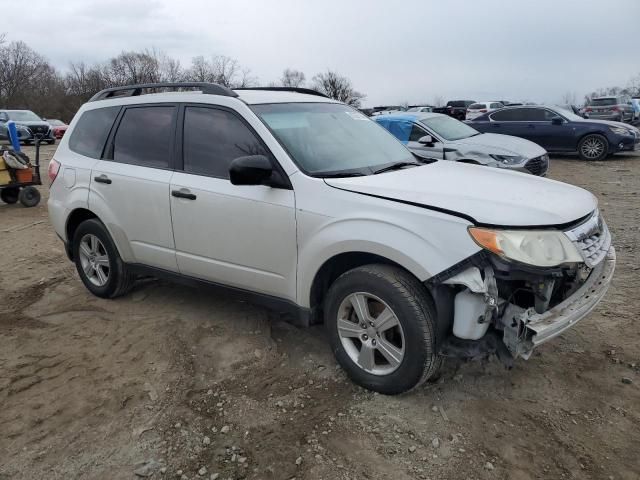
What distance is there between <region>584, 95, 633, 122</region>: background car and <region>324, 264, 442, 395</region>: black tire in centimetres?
2243

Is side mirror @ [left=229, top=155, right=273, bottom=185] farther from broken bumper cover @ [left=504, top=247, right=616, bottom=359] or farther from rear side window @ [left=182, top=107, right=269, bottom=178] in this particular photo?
broken bumper cover @ [left=504, top=247, right=616, bottom=359]

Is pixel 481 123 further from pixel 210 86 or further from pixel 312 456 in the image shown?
pixel 312 456

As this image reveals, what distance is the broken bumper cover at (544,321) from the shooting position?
2.68m

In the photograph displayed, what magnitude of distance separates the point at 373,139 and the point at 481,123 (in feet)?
40.8

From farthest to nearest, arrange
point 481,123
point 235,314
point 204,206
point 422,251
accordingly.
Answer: point 481,123 < point 235,314 < point 204,206 < point 422,251

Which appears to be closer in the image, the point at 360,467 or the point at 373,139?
the point at 360,467

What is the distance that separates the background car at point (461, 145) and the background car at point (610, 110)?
46.5 feet

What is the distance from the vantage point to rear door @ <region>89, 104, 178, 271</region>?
3994mm

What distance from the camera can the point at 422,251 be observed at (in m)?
2.77

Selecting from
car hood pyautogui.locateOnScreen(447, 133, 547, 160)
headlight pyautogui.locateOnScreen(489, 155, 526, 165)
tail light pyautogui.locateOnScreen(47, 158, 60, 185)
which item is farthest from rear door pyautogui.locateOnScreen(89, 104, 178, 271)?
headlight pyautogui.locateOnScreen(489, 155, 526, 165)

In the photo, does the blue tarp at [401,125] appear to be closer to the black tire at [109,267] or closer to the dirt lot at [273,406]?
the dirt lot at [273,406]

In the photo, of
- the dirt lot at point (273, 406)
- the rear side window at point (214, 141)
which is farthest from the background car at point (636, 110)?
the rear side window at point (214, 141)

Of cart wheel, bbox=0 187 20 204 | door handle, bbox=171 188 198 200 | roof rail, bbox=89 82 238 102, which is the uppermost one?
roof rail, bbox=89 82 238 102

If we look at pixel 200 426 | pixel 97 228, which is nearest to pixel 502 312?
pixel 200 426
